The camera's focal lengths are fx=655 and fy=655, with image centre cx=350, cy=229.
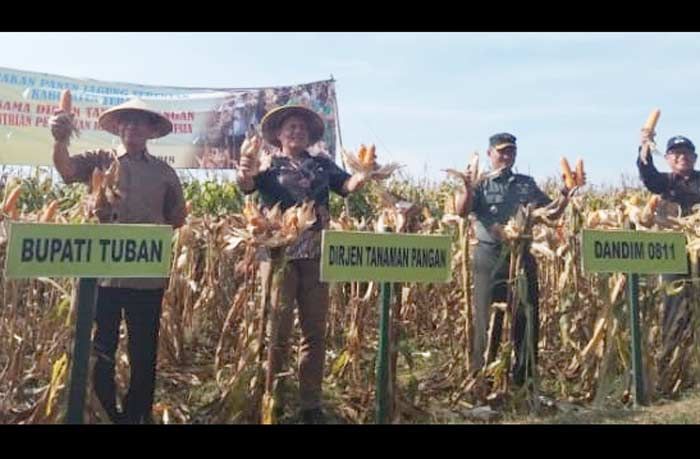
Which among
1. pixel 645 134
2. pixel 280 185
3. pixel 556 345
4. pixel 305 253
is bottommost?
pixel 556 345

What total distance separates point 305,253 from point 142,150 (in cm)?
100

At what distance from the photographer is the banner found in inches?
383

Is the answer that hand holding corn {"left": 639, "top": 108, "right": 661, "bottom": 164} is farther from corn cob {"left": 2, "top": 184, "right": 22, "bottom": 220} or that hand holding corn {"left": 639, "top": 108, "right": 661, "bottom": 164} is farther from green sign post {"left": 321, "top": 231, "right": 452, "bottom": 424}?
corn cob {"left": 2, "top": 184, "right": 22, "bottom": 220}

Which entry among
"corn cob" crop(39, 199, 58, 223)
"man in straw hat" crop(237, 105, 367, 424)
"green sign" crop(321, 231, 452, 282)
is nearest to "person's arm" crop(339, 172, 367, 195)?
"man in straw hat" crop(237, 105, 367, 424)

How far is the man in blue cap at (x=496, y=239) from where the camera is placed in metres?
4.07

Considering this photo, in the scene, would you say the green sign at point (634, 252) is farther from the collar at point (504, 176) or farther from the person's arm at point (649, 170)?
the person's arm at point (649, 170)

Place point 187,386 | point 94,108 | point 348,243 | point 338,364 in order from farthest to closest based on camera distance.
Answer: point 94,108, point 187,386, point 338,364, point 348,243

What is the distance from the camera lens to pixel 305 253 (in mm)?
3475

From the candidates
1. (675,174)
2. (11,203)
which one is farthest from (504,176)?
(11,203)

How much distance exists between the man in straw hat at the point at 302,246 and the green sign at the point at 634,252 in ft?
4.55

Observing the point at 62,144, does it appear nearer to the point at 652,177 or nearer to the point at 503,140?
the point at 503,140

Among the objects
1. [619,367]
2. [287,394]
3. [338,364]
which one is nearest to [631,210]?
[619,367]

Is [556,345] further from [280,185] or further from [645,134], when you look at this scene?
[280,185]

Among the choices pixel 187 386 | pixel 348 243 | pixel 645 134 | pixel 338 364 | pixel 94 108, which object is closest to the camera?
pixel 348 243
